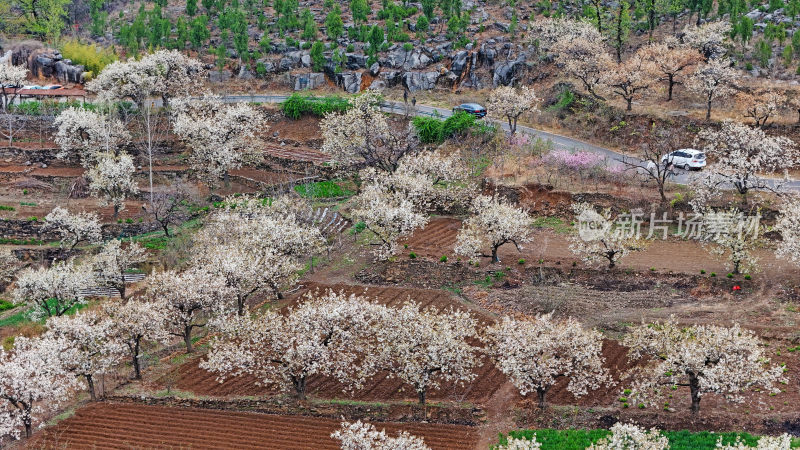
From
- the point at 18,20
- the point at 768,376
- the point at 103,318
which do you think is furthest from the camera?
the point at 18,20

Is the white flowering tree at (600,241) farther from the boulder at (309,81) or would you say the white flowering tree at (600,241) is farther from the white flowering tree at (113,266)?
the boulder at (309,81)

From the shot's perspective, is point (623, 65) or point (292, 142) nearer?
point (623, 65)

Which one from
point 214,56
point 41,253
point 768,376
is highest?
point 214,56

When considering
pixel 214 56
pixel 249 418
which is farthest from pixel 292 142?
pixel 249 418

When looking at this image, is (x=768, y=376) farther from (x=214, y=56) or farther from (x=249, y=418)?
(x=214, y=56)

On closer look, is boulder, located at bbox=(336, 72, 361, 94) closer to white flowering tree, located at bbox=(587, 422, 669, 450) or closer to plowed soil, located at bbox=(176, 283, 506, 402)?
plowed soil, located at bbox=(176, 283, 506, 402)

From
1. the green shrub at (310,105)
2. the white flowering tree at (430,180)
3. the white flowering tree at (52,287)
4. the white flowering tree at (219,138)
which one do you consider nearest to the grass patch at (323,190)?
the white flowering tree at (430,180)

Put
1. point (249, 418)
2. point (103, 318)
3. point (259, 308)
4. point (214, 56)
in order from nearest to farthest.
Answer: point (249, 418) → point (103, 318) → point (259, 308) → point (214, 56)

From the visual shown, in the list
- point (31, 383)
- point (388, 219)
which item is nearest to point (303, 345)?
point (31, 383)
